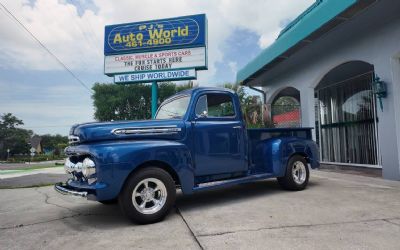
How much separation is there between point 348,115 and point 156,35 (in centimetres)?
821

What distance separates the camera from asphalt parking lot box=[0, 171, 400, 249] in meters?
3.89

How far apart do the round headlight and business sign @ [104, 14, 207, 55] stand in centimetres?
992

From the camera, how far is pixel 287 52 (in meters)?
11.0

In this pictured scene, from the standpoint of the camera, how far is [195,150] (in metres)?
5.66

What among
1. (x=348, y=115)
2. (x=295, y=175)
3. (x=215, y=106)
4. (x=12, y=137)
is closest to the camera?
(x=215, y=106)

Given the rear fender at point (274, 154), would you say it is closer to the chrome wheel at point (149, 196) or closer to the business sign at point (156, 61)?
the chrome wheel at point (149, 196)

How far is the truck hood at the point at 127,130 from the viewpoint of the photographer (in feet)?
16.3

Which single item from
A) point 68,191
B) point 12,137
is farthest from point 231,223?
point 12,137

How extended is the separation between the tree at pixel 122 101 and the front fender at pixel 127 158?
2720 cm

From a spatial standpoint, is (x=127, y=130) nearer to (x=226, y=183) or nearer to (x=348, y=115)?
(x=226, y=183)

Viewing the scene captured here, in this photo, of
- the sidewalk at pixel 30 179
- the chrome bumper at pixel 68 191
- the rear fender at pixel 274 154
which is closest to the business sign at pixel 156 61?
the sidewalk at pixel 30 179

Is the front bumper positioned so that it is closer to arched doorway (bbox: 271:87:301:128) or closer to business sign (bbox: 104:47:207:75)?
business sign (bbox: 104:47:207:75)

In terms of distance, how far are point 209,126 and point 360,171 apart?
7.09 meters

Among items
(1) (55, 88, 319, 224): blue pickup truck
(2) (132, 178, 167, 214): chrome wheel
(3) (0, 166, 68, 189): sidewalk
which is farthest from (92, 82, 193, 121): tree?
(2) (132, 178, 167, 214): chrome wheel
